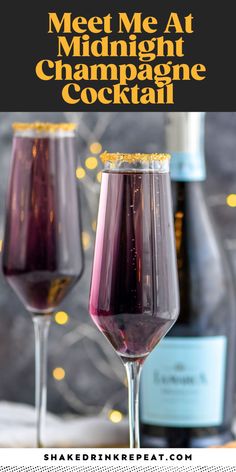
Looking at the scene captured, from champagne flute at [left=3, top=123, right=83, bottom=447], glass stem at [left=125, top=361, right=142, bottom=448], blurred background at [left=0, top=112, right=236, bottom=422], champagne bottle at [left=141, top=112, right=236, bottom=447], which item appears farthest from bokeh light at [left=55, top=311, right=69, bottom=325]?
glass stem at [left=125, top=361, right=142, bottom=448]

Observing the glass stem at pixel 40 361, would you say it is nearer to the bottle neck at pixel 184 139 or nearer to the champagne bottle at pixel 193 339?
the champagne bottle at pixel 193 339

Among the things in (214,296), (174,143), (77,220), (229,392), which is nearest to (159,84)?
(174,143)

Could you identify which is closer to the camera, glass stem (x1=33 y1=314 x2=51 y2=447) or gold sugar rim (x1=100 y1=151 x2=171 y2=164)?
gold sugar rim (x1=100 y1=151 x2=171 y2=164)

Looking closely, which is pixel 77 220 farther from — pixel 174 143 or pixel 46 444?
pixel 46 444

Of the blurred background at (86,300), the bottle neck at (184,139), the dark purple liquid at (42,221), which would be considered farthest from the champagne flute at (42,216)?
the blurred background at (86,300)

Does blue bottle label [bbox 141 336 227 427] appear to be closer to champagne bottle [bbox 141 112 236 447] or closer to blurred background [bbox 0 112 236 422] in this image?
champagne bottle [bbox 141 112 236 447]

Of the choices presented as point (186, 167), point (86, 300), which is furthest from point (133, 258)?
point (86, 300)
